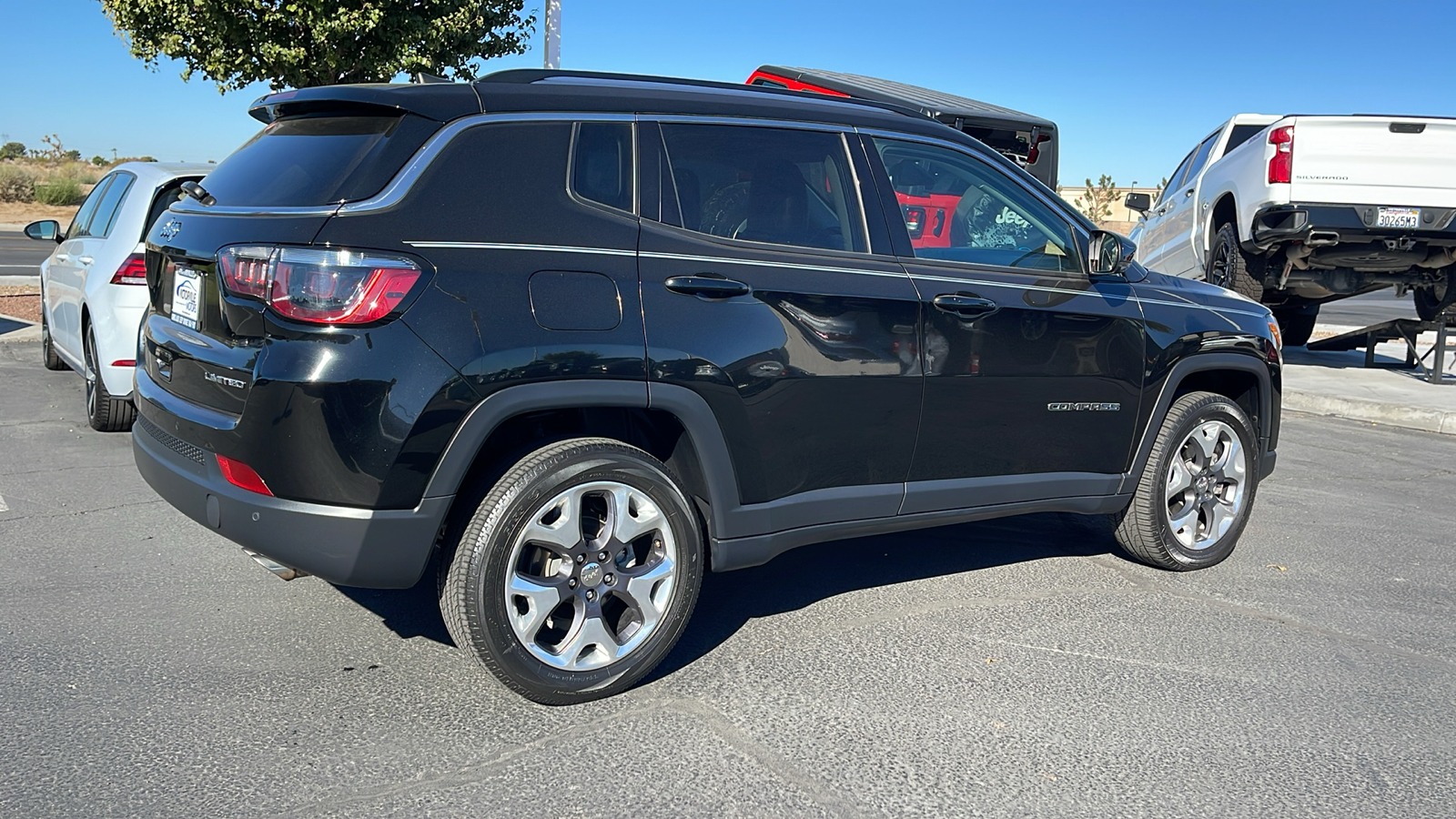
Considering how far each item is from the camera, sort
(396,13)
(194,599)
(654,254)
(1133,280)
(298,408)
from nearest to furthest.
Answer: (298,408) < (654,254) < (194,599) < (1133,280) < (396,13)

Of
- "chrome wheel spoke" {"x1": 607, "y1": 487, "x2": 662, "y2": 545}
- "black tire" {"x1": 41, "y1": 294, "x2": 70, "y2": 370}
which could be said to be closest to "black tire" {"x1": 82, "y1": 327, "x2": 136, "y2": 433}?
"black tire" {"x1": 41, "y1": 294, "x2": 70, "y2": 370}

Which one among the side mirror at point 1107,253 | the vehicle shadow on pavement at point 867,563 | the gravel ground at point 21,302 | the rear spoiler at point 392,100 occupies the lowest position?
the vehicle shadow on pavement at point 867,563

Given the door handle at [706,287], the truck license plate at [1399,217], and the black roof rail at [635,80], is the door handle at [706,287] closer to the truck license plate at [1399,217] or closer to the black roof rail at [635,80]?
the black roof rail at [635,80]

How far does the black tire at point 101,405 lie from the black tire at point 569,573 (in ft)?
14.2

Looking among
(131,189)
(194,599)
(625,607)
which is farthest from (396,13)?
(625,607)

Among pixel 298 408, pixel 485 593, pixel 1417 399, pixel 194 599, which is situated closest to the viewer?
pixel 298 408

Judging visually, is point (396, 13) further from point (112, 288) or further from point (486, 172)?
point (486, 172)

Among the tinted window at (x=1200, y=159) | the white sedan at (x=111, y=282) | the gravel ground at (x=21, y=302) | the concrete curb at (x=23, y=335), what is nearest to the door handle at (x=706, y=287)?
the white sedan at (x=111, y=282)

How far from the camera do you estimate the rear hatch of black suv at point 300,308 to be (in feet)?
10.2

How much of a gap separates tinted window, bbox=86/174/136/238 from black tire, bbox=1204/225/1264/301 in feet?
28.2

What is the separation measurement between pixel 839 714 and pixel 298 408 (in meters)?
1.78

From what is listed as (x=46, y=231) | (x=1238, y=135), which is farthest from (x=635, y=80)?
(x=1238, y=135)

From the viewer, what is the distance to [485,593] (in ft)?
10.9

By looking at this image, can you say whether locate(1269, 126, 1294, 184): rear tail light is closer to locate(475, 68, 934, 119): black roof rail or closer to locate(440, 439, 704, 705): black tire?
locate(475, 68, 934, 119): black roof rail
